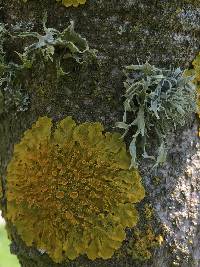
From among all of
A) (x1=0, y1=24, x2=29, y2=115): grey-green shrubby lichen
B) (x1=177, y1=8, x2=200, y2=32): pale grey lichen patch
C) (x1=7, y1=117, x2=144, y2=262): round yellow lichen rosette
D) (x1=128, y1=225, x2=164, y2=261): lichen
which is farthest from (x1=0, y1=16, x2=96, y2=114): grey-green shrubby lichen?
(x1=128, y1=225, x2=164, y2=261): lichen

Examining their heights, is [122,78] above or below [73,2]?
below

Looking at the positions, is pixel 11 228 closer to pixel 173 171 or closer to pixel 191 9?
pixel 173 171

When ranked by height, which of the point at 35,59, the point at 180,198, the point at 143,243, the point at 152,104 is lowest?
the point at 143,243

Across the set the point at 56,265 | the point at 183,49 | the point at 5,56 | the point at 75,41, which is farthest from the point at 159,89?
the point at 56,265

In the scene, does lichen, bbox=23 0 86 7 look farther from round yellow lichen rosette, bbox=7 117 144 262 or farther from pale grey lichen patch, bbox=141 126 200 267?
pale grey lichen patch, bbox=141 126 200 267

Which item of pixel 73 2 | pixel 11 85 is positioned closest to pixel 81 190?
pixel 11 85

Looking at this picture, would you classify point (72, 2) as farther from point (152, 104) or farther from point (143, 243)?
point (143, 243)
